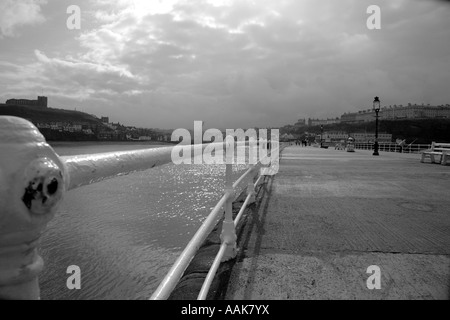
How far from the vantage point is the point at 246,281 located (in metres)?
2.32

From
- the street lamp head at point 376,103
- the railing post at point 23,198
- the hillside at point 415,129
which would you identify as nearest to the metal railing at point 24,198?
the railing post at point 23,198

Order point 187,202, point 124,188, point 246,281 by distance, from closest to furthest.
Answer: point 246,281 → point 187,202 → point 124,188

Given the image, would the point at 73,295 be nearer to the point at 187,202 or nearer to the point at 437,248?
the point at 437,248

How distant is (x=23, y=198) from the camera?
57 cm

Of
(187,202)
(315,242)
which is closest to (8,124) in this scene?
(315,242)

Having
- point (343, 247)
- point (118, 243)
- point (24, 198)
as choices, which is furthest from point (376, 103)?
point (24, 198)

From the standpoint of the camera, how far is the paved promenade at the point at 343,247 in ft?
7.25

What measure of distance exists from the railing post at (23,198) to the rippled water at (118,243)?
90cm

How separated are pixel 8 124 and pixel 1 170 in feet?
0.32

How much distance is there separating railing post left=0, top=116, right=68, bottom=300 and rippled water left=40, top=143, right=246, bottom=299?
2.94ft

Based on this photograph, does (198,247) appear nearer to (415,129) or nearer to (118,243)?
(118,243)

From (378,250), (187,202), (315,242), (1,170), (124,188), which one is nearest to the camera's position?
(1,170)

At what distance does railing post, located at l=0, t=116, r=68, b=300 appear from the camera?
56cm

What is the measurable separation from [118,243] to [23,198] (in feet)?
30.7
